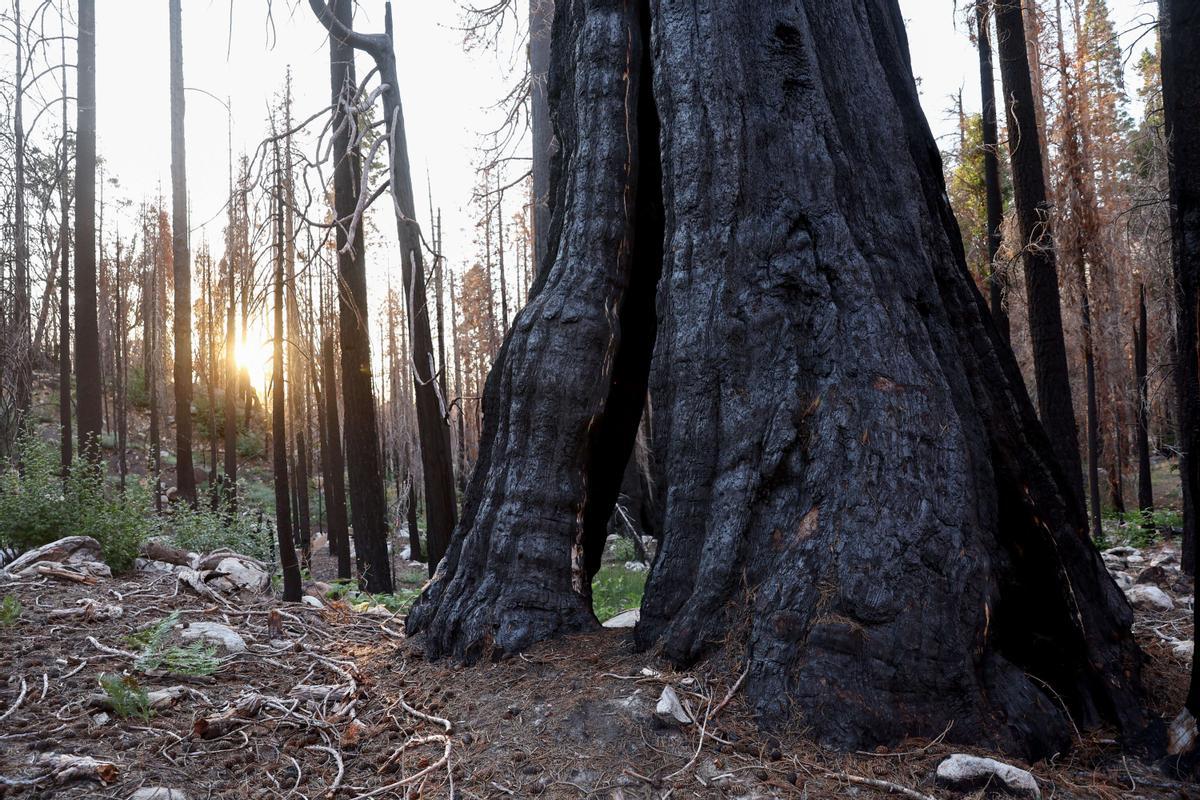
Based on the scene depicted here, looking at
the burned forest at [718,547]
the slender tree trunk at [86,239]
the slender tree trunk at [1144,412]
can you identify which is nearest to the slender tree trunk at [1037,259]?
the burned forest at [718,547]

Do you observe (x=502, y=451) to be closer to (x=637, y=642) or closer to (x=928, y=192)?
(x=637, y=642)

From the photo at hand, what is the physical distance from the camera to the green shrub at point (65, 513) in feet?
23.8

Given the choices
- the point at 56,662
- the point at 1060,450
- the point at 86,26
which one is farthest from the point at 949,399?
the point at 86,26

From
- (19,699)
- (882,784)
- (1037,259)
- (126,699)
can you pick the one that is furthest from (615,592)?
(882,784)

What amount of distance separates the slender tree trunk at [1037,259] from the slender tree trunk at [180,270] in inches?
534

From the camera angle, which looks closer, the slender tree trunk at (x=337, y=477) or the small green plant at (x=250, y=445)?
the slender tree trunk at (x=337, y=477)

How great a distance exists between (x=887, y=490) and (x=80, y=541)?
716 centimetres

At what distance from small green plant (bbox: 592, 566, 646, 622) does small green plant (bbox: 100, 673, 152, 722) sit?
336 centimetres

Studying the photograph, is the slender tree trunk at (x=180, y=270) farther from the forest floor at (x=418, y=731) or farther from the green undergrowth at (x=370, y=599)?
the forest floor at (x=418, y=731)

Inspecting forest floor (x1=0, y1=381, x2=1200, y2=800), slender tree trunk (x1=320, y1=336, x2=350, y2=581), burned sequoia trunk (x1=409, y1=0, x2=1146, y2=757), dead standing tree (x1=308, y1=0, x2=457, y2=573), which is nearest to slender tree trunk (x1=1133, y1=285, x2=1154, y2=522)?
forest floor (x1=0, y1=381, x2=1200, y2=800)

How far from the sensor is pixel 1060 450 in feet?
27.7

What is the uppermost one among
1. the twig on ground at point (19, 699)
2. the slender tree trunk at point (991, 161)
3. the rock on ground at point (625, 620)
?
the slender tree trunk at point (991, 161)

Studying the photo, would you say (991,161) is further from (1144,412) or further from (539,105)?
(539,105)

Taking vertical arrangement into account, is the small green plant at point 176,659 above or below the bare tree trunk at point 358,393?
below
